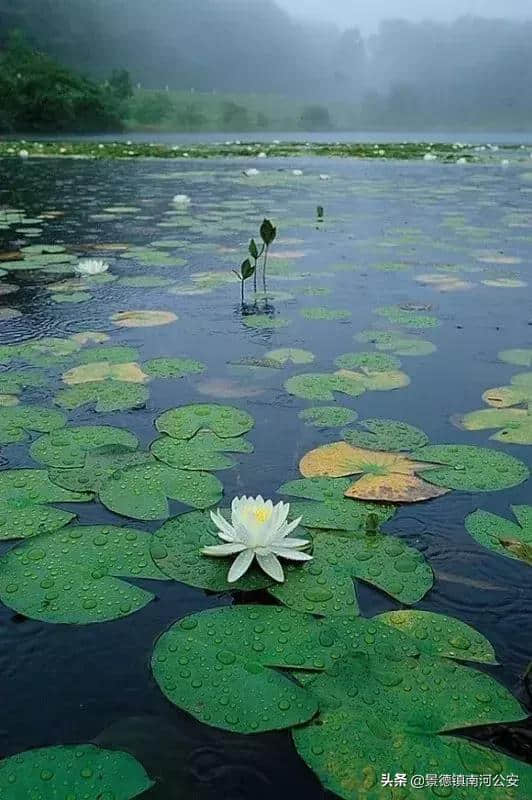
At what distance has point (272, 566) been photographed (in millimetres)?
1376

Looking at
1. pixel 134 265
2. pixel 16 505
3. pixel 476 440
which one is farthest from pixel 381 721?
pixel 134 265

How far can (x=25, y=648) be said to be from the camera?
1.21 m

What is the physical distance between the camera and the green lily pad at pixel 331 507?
157cm

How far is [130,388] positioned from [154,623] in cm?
123

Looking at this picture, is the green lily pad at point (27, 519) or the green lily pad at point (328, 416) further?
the green lily pad at point (328, 416)

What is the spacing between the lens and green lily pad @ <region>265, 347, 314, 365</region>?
2714 millimetres

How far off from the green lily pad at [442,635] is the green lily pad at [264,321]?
210 centimetres

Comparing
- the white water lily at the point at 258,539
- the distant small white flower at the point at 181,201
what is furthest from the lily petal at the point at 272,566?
the distant small white flower at the point at 181,201

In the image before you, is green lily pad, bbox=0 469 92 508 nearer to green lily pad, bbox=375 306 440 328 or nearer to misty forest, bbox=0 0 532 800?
misty forest, bbox=0 0 532 800

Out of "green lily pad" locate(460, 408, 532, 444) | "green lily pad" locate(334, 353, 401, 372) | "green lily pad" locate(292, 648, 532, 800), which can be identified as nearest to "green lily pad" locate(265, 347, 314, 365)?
"green lily pad" locate(334, 353, 401, 372)

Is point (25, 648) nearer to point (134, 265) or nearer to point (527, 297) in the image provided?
point (527, 297)

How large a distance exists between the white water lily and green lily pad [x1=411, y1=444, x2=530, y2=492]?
546 millimetres

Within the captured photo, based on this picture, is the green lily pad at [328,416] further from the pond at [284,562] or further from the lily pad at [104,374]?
the lily pad at [104,374]

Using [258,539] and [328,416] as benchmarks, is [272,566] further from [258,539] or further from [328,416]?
[328,416]
